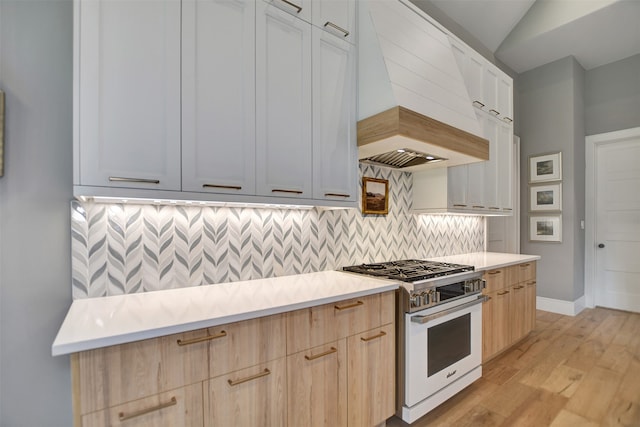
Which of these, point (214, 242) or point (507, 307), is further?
point (507, 307)

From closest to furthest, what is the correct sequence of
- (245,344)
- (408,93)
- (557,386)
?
(245,344) < (408,93) < (557,386)

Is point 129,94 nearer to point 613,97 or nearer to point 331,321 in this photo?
point 331,321

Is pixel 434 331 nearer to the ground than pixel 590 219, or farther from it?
nearer to the ground

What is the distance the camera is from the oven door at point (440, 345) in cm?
184

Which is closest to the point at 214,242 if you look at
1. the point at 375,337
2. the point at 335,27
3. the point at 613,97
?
the point at 375,337

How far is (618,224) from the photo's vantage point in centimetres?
423

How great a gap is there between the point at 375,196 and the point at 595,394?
215 centimetres

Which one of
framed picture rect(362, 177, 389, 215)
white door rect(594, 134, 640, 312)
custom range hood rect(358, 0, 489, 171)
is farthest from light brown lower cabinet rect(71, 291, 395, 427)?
white door rect(594, 134, 640, 312)

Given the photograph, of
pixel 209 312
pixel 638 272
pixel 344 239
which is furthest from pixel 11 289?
pixel 638 272

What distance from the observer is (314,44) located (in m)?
1.80

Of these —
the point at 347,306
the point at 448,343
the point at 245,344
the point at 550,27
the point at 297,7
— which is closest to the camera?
the point at 245,344

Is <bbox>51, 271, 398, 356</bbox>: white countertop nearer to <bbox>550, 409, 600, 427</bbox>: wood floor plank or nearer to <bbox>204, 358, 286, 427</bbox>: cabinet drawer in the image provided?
<bbox>204, 358, 286, 427</bbox>: cabinet drawer

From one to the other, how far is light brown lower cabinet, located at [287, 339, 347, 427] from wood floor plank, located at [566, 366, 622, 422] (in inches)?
67.3

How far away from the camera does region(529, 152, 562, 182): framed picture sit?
4.21 m
